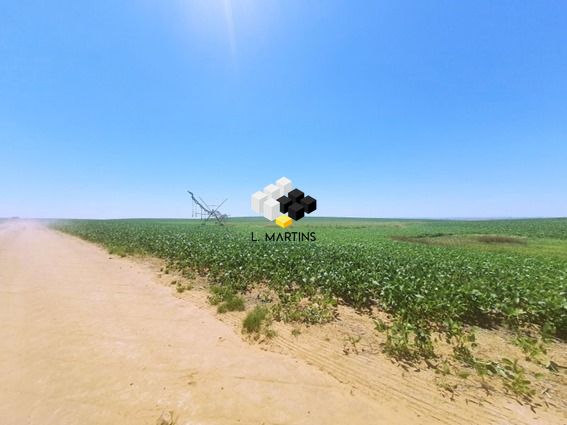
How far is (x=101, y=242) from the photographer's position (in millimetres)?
24344

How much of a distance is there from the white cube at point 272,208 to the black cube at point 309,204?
2592mm

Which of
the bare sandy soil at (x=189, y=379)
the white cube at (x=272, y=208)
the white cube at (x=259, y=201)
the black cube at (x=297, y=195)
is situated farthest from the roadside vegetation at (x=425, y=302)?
the white cube at (x=259, y=201)

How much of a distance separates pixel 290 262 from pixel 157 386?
7.51 metres

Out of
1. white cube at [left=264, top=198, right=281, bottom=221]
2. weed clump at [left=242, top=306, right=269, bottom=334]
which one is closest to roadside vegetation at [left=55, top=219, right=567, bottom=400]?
weed clump at [left=242, top=306, right=269, bottom=334]

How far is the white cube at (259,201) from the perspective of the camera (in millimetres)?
24438

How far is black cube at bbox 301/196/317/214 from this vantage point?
21906mm

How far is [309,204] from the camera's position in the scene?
874 inches

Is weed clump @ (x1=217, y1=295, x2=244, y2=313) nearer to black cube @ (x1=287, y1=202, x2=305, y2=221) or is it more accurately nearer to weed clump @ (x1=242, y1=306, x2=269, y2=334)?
weed clump @ (x1=242, y1=306, x2=269, y2=334)

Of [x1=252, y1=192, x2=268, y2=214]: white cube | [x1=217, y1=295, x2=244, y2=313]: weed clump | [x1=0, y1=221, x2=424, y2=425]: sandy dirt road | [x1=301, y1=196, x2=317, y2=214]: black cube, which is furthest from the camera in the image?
[x1=252, y1=192, x2=268, y2=214]: white cube

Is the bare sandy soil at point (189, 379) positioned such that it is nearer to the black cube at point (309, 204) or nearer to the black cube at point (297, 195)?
the black cube at point (309, 204)

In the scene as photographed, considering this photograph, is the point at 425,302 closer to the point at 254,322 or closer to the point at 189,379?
the point at 254,322

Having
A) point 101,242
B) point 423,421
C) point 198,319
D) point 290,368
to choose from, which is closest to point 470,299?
point 423,421

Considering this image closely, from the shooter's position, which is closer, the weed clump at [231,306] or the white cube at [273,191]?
the weed clump at [231,306]

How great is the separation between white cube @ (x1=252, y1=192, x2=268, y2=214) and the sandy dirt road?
57.5 feet
